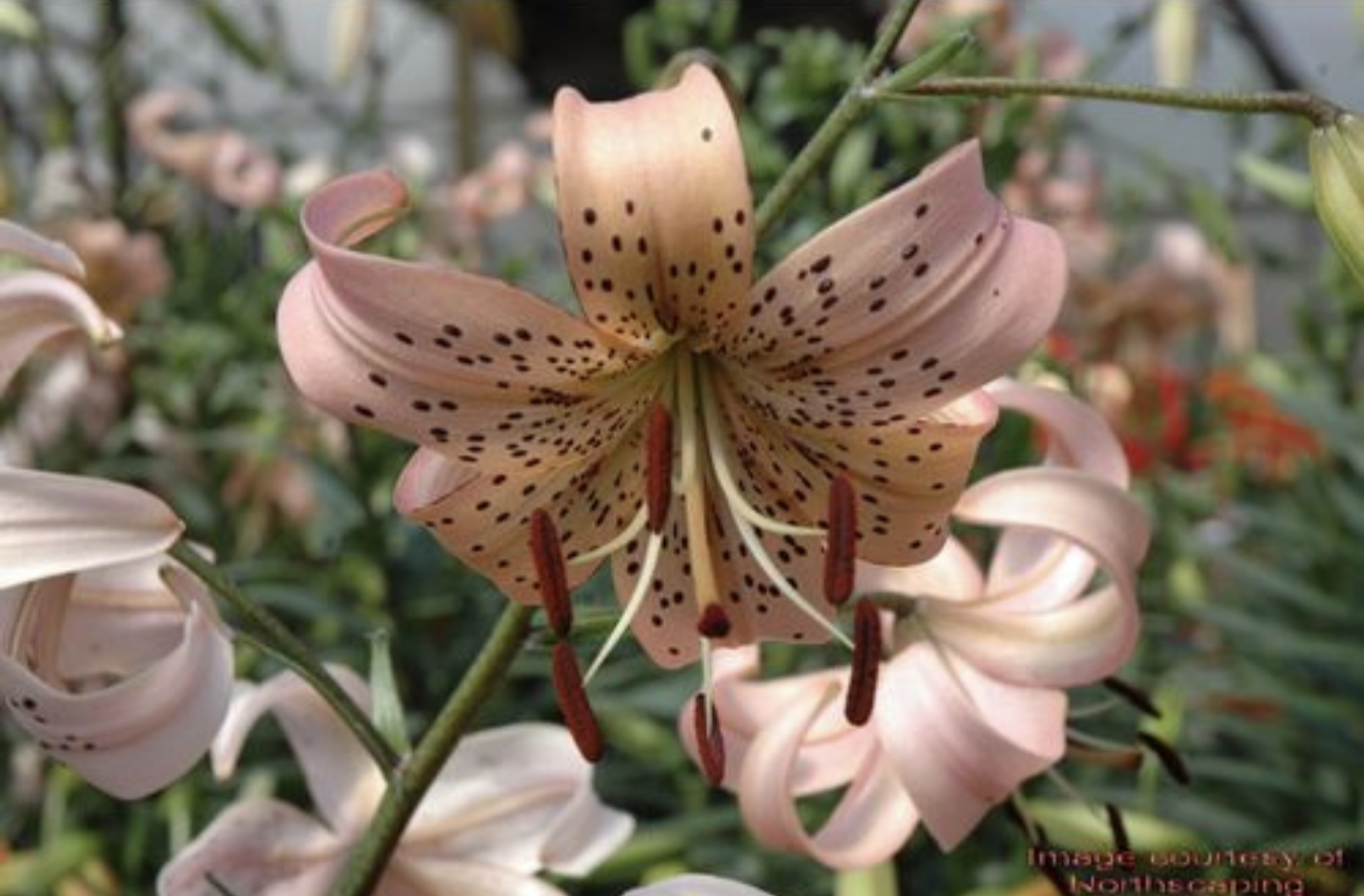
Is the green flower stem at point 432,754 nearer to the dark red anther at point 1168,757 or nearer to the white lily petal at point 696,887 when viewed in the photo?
the white lily petal at point 696,887

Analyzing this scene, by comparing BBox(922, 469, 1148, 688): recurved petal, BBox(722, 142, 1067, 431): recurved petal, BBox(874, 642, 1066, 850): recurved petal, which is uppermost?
BBox(722, 142, 1067, 431): recurved petal

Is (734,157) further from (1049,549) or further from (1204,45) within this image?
(1204,45)

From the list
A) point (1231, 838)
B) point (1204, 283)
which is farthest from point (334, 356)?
point (1204, 283)

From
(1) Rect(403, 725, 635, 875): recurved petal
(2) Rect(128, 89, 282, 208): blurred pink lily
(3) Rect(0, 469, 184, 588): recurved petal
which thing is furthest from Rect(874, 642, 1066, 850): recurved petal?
(2) Rect(128, 89, 282, 208): blurred pink lily

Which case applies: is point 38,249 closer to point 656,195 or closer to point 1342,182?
point 656,195

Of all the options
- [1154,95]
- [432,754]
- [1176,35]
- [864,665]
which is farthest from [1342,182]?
[1176,35]

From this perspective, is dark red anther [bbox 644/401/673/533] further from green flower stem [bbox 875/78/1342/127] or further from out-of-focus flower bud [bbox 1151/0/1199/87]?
out-of-focus flower bud [bbox 1151/0/1199/87]
